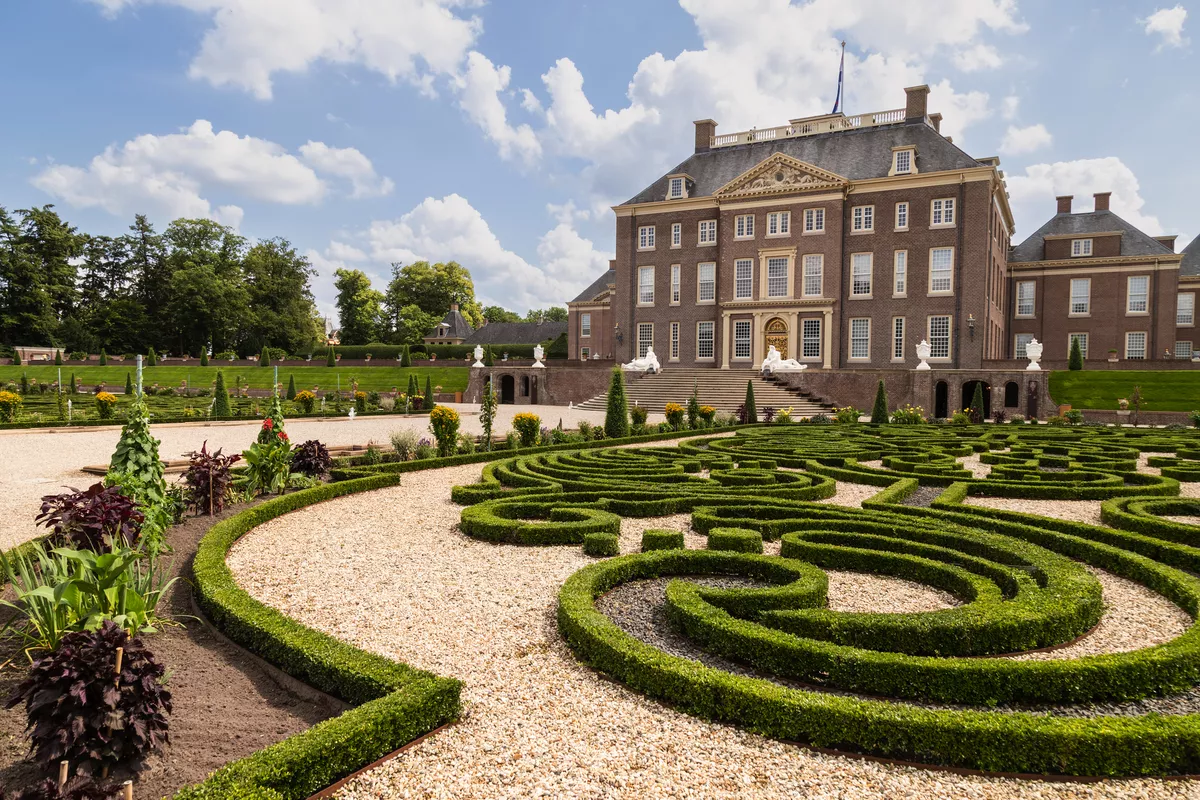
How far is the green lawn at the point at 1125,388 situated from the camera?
102 ft

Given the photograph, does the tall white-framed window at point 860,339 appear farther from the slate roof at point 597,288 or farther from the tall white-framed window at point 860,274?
the slate roof at point 597,288

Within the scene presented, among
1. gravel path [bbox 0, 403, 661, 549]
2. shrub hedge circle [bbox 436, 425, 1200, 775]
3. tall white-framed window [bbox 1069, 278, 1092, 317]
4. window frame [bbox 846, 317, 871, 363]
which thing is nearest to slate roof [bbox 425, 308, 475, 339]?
window frame [bbox 846, 317, 871, 363]

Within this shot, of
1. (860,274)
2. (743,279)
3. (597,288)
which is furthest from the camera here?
(597,288)

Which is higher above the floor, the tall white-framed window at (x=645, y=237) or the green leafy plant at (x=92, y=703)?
the tall white-framed window at (x=645, y=237)

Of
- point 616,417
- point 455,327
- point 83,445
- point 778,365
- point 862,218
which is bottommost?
point 83,445

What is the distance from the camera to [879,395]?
1030 inches

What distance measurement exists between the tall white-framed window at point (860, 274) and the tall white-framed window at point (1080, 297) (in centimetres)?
1654

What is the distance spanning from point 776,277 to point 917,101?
540 inches

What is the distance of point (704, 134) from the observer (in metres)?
50.0

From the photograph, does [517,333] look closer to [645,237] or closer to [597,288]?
[597,288]

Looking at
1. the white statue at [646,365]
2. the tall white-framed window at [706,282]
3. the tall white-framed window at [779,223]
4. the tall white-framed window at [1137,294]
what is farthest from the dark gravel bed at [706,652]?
the tall white-framed window at [1137,294]

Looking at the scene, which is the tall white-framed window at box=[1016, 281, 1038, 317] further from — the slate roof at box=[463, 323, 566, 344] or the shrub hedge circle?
the slate roof at box=[463, 323, 566, 344]

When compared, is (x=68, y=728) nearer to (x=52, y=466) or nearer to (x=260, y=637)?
(x=260, y=637)

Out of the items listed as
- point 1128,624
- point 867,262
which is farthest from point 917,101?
point 1128,624
